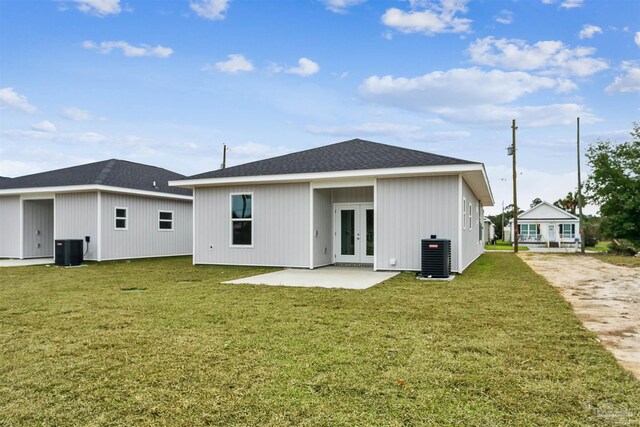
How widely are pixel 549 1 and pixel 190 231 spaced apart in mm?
16268

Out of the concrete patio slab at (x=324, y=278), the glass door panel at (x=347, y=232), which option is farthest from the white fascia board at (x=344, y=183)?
the concrete patio slab at (x=324, y=278)

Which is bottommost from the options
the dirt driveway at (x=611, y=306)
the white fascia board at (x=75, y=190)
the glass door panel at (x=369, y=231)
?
the dirt driveway at (x=611, y=306)

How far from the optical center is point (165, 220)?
724 inches

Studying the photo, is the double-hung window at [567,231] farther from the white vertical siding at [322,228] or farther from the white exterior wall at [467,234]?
the white vertical siding at [322,228]

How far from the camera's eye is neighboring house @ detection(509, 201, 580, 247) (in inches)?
1587

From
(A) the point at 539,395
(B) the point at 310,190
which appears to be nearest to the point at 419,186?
(B) the point at 310,190

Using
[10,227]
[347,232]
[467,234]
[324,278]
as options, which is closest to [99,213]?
[10,227]

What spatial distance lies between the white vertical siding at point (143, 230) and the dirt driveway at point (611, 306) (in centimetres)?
1432

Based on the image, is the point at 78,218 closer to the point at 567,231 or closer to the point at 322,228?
the point at 322,228

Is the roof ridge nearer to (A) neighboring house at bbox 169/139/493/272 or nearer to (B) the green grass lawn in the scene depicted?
(A) neighboring house at bbox 169/139/493/272

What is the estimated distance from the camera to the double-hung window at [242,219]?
42.8ft

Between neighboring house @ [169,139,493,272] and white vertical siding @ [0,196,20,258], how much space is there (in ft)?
26.3

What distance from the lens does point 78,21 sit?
13.4 m

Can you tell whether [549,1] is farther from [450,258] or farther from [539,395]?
[539,395]
